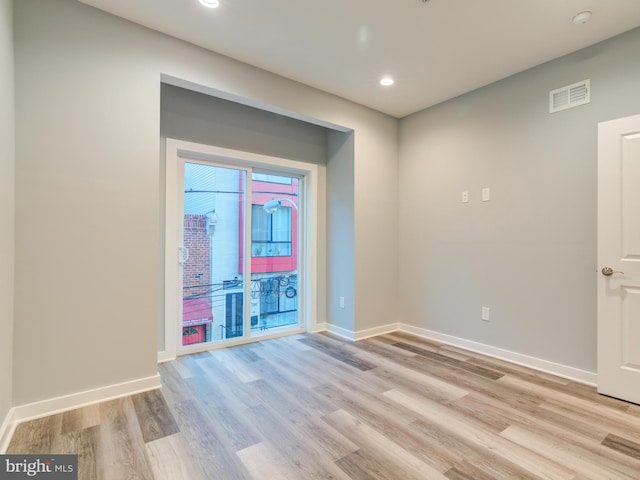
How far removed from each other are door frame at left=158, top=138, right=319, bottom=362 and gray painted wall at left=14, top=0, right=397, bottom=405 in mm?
611

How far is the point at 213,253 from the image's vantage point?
348 centimetres

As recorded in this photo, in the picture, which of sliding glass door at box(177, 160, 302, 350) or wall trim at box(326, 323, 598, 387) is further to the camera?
sliding glass door at box(177, 160, 302, 350)

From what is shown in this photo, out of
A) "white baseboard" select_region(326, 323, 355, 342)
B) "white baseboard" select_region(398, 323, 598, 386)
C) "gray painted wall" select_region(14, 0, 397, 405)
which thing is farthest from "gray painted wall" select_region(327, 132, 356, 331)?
"gray painted wall" select_region(14, 0, 397, 405)

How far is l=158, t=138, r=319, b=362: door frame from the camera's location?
3064mm

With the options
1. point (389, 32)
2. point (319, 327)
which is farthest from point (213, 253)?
point (389, 32)

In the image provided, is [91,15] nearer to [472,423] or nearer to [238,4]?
[238,4]

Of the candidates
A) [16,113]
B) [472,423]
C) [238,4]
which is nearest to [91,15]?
[16,113]

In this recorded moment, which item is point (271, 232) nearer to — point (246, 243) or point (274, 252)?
point (274, 252)

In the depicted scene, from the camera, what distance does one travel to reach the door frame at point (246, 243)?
3064 millimetres

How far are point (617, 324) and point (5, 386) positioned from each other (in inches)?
157

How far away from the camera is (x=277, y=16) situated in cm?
232

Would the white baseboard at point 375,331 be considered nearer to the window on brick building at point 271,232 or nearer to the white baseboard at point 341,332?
the white baseboard at point 341,332

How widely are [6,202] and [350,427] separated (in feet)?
7.86

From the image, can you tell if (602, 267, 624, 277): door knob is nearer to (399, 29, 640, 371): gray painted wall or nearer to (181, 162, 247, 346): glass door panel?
(399, 29, 640, 371): gray painted wall
